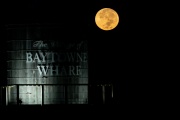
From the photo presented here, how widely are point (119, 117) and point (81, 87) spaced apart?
3.49m

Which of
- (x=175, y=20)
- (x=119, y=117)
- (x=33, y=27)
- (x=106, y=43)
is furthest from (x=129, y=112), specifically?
(x=33, y=27)

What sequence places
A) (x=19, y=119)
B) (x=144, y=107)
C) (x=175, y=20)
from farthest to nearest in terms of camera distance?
(x=175, y=20) < (x=144, y=107) < (x=19, y=119)

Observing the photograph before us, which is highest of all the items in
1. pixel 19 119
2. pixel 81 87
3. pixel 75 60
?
pixel 75 60

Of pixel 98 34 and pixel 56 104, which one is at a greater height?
pixel 98 34

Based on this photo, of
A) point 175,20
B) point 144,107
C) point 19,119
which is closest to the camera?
point 19,119

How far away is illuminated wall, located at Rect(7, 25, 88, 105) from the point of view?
14828 mm

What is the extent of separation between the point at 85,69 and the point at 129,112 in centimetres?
353

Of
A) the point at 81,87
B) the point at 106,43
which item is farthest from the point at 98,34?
the point at 81,87

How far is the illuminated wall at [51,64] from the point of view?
1483 centimetres

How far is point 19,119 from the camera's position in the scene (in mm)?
11828

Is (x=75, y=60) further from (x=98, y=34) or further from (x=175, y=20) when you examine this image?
(x=175, y=20)

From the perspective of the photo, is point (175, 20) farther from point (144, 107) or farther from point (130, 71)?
point (144, 107)

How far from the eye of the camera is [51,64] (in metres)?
14.9

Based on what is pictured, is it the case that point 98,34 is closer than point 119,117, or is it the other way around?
point 119,117
